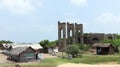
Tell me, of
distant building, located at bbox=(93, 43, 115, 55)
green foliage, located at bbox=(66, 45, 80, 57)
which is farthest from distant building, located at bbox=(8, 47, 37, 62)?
distant building, located at bbox=(93, 43, 115, 55)

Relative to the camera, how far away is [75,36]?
9144 cm

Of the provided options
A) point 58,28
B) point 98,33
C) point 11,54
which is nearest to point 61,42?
point 58,28

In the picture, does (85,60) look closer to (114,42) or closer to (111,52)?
(111,52)

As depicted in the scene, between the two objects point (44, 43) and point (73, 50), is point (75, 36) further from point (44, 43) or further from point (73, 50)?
point (73, 50)

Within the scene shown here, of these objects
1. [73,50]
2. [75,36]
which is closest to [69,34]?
[75,36]

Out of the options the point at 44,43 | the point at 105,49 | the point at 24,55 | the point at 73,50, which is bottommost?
the point at 24,55

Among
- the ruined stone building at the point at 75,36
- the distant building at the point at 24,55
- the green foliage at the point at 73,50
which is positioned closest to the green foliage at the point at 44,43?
the ruined stone building at the point at 75,36

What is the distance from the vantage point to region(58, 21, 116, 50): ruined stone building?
8944cm

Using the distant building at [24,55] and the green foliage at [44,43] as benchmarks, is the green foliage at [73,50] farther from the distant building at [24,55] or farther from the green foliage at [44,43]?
the green foliage at [44,43]

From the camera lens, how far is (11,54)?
6550 cm

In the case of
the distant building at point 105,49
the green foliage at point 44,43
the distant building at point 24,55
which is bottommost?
the distant building at point 24,55

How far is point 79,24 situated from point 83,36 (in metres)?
3.63

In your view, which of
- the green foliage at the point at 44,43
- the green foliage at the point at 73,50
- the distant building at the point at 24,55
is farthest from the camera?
the green foliage at the point at 44,43

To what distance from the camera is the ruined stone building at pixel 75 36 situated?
293ft
